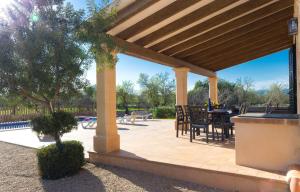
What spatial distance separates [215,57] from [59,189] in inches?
276

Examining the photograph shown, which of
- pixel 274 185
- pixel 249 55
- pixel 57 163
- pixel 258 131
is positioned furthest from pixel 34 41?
pixel 249 55

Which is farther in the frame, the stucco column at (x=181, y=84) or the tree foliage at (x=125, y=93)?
the tree foliage at (x=125, y=93)

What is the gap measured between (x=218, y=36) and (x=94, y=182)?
16.5ft

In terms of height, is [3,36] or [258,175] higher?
[3,36]

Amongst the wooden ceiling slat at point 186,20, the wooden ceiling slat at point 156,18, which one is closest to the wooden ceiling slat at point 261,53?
the wooden ceiling slat at point 186,20

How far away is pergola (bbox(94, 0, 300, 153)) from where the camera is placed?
489 centimetres

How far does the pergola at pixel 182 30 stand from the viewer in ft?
16.0

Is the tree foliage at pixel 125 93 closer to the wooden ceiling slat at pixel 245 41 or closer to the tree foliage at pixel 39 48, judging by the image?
the wooden ceiling slat at pixel 245 41

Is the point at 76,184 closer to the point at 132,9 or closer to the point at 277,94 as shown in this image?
the point at 132,9

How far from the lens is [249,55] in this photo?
9.45 meters

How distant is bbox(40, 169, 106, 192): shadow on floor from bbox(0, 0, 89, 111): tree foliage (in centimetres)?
152

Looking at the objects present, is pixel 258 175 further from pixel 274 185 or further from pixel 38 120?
pixel 38 120

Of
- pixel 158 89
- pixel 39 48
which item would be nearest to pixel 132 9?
pixel 39 48

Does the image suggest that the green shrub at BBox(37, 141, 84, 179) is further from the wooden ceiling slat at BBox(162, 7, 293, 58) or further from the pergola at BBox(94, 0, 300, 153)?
the wooden ceiling slat at BBox(162, 7, 293, 58)
